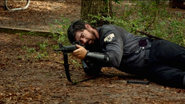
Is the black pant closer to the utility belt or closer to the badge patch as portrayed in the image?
the utility belt

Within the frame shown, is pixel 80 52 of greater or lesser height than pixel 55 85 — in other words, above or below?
above

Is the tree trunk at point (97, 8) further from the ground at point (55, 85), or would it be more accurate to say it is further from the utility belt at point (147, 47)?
the utility belt at point (147, 47)

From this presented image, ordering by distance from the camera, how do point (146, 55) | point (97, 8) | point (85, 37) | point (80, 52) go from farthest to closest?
point (97, 8) < point (146, 55) < point (85, 37) < point (80, 52)

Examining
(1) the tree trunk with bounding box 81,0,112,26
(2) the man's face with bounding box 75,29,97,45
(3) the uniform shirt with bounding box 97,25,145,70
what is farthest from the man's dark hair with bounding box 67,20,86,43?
(1) the tree trunk with bounding box 81,0,112,26

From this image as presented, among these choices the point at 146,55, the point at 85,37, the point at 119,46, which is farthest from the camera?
the point at 146,55

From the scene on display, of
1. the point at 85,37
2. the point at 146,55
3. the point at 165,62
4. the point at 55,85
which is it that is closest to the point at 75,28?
the point at 85,37

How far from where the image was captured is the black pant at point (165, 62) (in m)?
3.43

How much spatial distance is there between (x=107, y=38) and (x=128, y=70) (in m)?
0.56

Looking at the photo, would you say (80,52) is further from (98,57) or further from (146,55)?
(146,55)

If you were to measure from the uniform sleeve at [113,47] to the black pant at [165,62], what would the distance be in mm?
483

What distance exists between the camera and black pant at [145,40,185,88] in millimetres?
3434

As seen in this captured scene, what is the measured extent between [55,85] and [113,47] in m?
0.87

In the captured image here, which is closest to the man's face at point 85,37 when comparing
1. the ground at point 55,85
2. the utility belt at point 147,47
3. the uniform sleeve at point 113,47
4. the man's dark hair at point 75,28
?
the man's dark hair at point 75,28

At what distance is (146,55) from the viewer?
3596 mm
